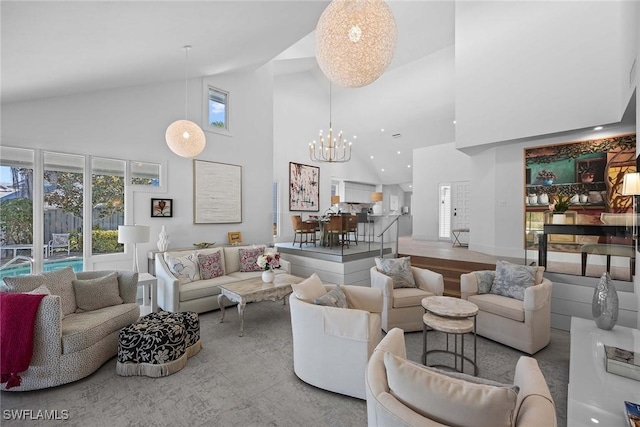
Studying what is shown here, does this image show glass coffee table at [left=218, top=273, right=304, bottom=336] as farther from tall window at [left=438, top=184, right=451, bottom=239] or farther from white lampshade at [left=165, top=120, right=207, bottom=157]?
tall window at [left=438, top=184, right=451, bottom=239]

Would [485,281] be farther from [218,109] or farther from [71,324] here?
[218,109]

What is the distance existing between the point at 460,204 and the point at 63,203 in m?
10.1

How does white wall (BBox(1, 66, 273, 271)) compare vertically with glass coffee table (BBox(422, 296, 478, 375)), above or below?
above

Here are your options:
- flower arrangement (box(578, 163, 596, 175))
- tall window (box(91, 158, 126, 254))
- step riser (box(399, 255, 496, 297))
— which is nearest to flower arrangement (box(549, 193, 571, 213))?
flower arrangement (box(578, 163, 596, 175))

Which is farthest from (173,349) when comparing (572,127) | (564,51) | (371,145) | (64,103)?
(371,145)

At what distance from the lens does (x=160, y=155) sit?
5352 mm

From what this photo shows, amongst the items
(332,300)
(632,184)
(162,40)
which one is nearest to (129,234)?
(162,40)

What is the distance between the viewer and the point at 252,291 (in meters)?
3.92

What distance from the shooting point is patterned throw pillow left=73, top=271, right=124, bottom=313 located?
3.28 metres

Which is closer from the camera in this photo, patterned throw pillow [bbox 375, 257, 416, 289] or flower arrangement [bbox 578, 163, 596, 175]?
patterned throw pillow [bbox 375, 257, 416, 289]

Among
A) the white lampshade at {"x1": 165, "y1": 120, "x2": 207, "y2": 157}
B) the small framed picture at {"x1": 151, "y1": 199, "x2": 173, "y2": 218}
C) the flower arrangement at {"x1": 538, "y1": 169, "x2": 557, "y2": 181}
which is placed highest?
the white lampshade at {"x1": 165, "y1": 120, "x2": 207, "y2": 157}

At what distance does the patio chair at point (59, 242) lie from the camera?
4273 millimetres

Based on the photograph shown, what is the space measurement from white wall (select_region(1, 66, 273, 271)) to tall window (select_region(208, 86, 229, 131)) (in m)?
0.14

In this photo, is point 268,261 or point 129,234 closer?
point 129,234
